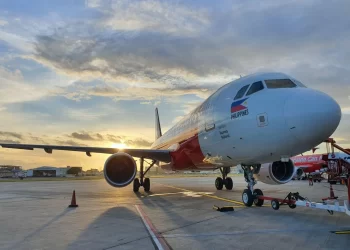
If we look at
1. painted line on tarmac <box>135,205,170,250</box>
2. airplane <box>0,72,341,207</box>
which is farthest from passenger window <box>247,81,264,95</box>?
painted line on tarmac <box>135,205,170,250</box>

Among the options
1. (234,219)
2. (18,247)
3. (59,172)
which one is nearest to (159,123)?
(234,219)

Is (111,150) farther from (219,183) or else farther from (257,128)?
(257,128)

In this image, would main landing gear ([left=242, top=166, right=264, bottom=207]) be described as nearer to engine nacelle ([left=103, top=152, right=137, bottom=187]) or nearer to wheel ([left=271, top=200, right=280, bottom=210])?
wheel ([left=271, top=200, right=280, bottom=210])

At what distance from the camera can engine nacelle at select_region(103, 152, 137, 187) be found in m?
11.9

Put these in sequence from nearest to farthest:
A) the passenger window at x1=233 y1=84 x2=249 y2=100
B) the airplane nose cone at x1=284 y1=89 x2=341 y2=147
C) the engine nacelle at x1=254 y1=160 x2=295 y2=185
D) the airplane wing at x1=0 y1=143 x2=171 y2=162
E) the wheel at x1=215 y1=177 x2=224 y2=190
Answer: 1. the airplane nose cone at x1=284 y1=89 x2=341 y2=147
2. the passenger window at x1=233 y1=84 x2=249 y2=100
3. the engine nacelle at x1=254 y1=160 x2=295 y2=185
4. the airplane wing at x1=0 y1=143 x2=171 y2=162
5. the wheel at x1=215 y1=177 x2=224 y2=190

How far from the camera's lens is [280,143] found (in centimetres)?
739

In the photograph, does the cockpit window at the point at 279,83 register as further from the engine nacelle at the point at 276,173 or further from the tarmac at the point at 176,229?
the engine nacelle at the point at 276,173

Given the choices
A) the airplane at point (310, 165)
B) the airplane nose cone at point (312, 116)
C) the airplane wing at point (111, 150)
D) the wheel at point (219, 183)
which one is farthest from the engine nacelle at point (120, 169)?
the airplane at point (310, 165)

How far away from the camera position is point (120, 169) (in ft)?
39.8

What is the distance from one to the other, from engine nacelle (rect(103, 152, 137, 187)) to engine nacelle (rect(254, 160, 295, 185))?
4875mm

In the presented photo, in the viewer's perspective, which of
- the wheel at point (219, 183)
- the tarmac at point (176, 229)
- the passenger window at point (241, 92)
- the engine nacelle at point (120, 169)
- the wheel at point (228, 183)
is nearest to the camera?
the tarmac at point (176, 229)

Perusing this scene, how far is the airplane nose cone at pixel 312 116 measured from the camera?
261 inches

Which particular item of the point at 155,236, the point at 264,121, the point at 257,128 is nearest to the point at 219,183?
the point at 257,128

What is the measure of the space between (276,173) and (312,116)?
5240mm
